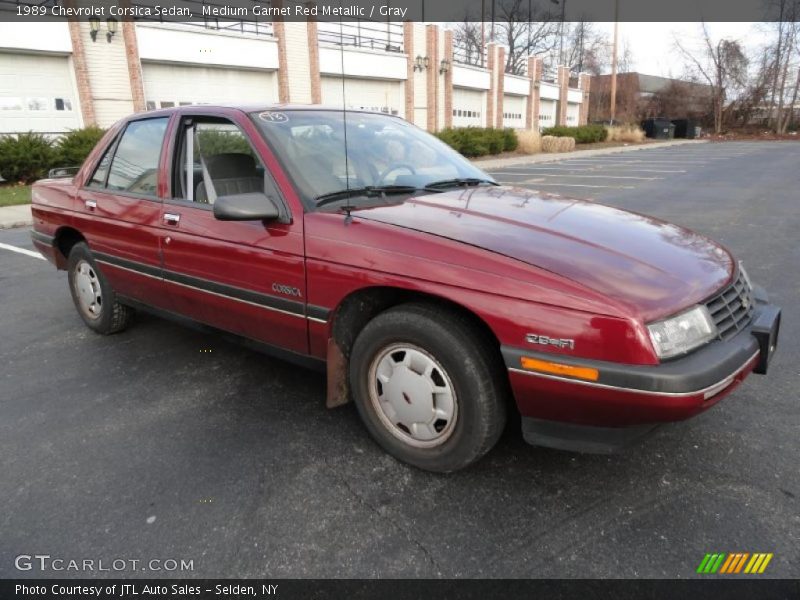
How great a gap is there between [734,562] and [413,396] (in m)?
1.34

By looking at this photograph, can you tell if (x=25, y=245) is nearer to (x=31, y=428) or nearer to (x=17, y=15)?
(x=31, y=428)

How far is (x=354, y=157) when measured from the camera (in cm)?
331

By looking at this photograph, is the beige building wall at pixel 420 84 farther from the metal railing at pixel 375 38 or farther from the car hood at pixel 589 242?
the car hood at pixel 589 242

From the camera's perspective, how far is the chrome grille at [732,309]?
7.89 feet

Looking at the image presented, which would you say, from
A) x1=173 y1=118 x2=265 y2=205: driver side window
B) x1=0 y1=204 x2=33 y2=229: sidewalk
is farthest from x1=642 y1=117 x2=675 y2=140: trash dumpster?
x1=173 y1=118 x2=265 y2=205: driver side window

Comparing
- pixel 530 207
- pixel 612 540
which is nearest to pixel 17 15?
pixel 530 207

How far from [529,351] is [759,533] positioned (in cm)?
113

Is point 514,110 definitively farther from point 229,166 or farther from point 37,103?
point 229,166

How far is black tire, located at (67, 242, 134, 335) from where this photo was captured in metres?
4.39

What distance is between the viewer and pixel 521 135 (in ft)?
97.6

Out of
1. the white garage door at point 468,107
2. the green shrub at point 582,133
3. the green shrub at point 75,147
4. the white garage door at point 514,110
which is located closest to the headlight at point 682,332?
the green shrub at point 75,147

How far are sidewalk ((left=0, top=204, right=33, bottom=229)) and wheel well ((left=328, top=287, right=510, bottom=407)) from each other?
992 centimetres

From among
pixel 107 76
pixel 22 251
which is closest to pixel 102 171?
pixel 22 251

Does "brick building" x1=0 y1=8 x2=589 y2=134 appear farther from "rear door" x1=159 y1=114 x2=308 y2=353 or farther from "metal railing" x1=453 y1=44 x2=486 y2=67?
"rear door" x1=159 y1=114 x2=308 y2=353
